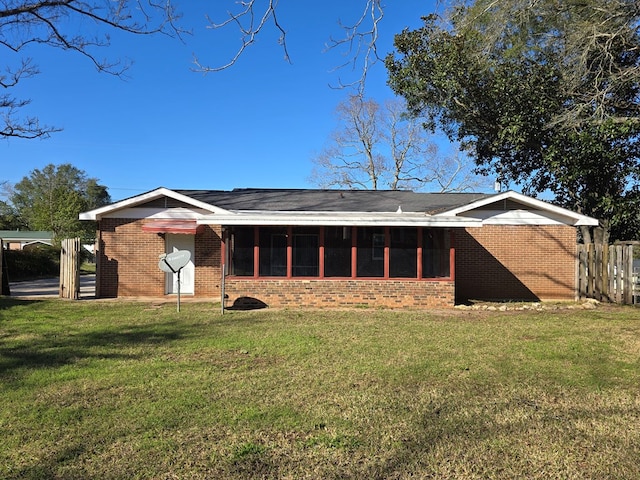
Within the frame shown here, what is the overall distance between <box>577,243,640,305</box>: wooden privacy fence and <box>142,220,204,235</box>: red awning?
1214cm

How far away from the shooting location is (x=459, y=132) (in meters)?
19.2

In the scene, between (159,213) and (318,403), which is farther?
(159,213)

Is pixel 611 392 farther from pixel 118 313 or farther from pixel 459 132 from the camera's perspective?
pixel 459 132

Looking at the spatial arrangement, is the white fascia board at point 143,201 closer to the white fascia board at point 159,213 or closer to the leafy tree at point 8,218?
the white fascia board at point 159,213

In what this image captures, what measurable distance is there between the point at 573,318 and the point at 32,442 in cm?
1065

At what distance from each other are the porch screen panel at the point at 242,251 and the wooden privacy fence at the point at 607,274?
1033 centimetres

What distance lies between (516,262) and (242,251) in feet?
28.8

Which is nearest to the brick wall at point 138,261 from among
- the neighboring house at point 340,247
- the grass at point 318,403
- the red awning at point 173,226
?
the neighboring house at point 340,247

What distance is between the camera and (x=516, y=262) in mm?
14656

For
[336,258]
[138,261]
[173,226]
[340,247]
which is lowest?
[138,261]

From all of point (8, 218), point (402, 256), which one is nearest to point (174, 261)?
point (402, 256)

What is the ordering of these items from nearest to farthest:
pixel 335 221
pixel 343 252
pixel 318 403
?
pixel 318 403
pixel 335 221
pixel 343 252

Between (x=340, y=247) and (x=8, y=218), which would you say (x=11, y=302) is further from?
(x=8, y=218)

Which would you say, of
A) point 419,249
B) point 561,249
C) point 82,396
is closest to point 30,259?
point 419,249
